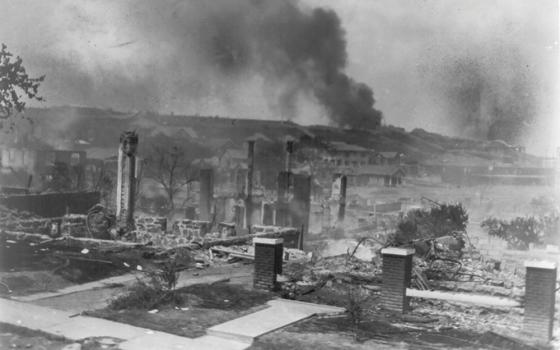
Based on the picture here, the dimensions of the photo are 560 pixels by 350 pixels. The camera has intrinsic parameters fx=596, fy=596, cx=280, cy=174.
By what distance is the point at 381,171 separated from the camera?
5262 cm

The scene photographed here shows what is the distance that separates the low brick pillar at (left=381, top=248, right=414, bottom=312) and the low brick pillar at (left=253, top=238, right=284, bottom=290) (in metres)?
2.44

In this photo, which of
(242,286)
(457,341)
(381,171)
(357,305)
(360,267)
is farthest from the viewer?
(381,171)

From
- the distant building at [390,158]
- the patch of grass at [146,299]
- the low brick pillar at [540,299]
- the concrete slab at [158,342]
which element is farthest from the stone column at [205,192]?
the low brick pillar at [540,299]

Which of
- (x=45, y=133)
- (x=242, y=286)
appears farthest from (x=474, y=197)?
(x=45, y=133)

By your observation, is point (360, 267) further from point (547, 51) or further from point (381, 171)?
point (381, 171)

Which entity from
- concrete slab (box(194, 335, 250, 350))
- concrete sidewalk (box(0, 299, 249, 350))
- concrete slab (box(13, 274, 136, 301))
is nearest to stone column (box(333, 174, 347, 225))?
concrete slab (box(13, 274, 136, 301))

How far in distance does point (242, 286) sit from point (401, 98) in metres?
31.4

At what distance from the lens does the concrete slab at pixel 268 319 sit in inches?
384

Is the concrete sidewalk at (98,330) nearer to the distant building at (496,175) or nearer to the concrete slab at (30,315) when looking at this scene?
the concrete slab at (30,315)

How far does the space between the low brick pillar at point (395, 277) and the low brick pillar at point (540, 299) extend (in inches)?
87.1

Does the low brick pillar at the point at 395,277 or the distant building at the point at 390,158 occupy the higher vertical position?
the distant building at the point at 390,158

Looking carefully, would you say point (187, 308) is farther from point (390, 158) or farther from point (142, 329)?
point (390, 158)

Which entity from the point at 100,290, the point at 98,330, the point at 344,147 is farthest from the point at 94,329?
the point at 344,147

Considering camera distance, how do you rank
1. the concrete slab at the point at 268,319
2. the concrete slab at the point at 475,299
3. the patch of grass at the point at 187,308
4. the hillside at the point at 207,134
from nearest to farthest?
the concrete slab at the point at 268,319, the patch of grass at the point at 187,308, the concrete slab at the point at 475,299, the hillside at the point at 207,134
